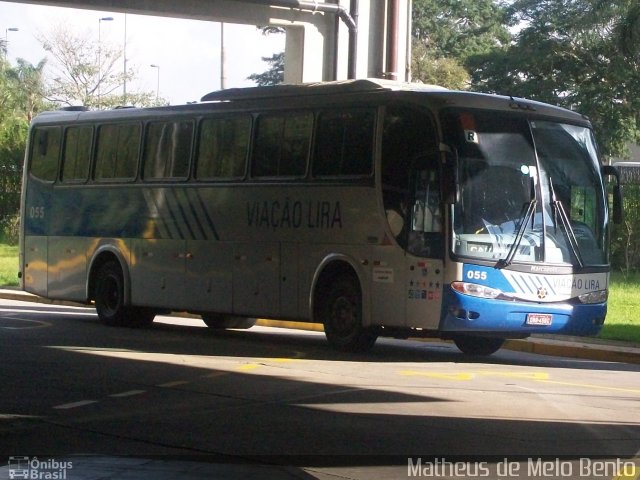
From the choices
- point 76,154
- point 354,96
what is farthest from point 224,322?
point 354,96

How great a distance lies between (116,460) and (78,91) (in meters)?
58.5

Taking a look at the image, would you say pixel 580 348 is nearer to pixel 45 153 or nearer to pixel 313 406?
pixel 313 406

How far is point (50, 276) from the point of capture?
2198 centimetres

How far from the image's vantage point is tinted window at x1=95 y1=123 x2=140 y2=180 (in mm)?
20438

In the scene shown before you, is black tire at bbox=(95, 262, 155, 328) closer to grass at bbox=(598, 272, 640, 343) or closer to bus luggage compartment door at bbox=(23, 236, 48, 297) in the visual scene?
bus luggage compartment door at bbox=(23, 236, 48, 297)

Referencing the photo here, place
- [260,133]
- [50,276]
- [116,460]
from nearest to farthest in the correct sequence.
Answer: [116,460], [260,133], [50,276]

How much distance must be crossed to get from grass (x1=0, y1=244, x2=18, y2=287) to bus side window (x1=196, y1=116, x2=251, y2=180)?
12393 millimetres

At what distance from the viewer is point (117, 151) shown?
20.8 m

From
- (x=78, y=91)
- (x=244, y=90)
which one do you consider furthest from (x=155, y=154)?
(x=78, y=91)

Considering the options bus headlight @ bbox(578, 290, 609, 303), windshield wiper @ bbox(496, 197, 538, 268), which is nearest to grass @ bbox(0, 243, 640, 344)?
bus headlight @ bbox(578, 290, 609, 303)

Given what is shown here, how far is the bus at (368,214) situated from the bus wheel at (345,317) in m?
0.02

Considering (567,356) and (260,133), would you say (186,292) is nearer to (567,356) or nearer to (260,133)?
(260,133)

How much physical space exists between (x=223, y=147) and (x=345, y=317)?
3786mm

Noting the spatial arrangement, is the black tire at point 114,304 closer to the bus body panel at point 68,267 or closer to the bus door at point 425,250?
the bus body panel at point 68,267
